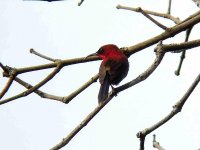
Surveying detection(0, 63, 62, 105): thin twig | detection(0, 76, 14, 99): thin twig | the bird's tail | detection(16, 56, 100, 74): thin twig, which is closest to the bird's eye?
the bird's tail

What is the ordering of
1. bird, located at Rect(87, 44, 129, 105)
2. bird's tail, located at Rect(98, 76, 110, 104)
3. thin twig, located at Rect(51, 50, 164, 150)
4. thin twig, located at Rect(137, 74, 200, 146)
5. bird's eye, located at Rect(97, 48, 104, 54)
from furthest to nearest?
bird's eye, located at Rect(97, 48, 104, 54) < bird, located at Rect(87, 44, 129, 105) < bird's tail, located at Rect(98, 76, 110, 104) < thin twig, located at Rect(137, 74, 200, 146) < thin twig, located at Rect(51, 50, 164, 150)

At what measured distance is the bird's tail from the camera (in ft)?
11.1

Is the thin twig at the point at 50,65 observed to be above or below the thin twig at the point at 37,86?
above


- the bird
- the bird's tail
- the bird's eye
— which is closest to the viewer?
the bird's tail

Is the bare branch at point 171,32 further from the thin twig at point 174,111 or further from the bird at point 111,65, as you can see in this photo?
the bird at point 111,65

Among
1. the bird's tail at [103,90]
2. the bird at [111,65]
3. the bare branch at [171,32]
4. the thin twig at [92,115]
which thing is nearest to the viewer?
the thin twig at [92,115]

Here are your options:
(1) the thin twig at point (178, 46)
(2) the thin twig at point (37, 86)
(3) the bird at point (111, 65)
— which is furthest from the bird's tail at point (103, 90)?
(1) the thin twig at point (178, 46)

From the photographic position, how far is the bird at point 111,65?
3994mm

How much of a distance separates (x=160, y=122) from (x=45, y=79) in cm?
82

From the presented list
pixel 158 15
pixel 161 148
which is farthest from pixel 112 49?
pixel 161 148

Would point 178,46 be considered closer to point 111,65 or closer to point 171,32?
point 171,32

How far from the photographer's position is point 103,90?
3.79 m

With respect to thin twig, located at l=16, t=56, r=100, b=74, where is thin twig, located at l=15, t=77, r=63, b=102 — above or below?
below

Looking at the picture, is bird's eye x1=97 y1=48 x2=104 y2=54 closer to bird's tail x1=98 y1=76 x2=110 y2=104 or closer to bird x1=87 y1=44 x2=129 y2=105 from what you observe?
bird x1=87 y1=44 x2=129 y2=105
